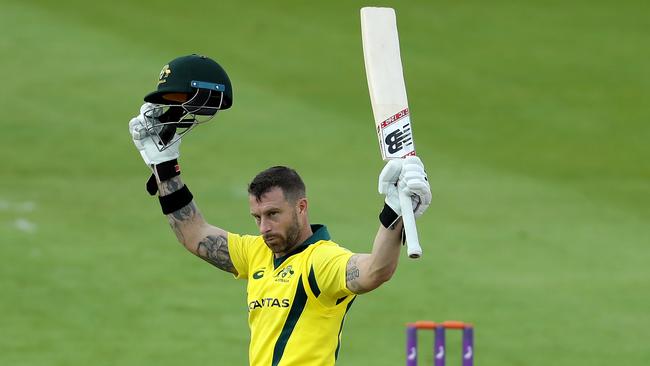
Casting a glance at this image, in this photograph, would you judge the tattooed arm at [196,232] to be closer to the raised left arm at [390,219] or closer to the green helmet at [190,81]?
the green helmet at [190,81]

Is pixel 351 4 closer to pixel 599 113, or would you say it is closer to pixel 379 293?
pixel 599 113

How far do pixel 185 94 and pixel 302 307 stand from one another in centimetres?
138

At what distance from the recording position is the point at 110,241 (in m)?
14.7

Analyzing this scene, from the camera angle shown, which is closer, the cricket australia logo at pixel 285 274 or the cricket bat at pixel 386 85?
the cricket bat at pixel 386 85

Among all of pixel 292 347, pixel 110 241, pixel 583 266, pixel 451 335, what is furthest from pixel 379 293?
pixel 292 347

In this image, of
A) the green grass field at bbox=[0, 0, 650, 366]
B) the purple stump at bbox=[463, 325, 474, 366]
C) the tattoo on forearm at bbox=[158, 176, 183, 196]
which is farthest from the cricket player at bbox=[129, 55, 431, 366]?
the green grass field at bbox=[0, 0, 650, 366]

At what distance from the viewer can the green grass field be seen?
12.5 m

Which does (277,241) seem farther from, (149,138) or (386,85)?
(149,138)

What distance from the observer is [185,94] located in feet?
21.7

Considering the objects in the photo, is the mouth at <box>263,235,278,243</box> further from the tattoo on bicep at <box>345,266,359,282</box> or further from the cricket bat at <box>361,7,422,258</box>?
the cricket bat at <box>361,7,422,258</box>

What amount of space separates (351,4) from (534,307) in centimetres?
1345

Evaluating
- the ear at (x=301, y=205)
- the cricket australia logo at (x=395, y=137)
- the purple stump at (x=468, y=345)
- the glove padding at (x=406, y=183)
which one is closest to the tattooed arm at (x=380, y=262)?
the glove padding at (x=406, y=183)

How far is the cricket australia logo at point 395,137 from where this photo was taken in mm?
5664

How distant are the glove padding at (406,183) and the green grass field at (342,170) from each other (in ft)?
21.1
